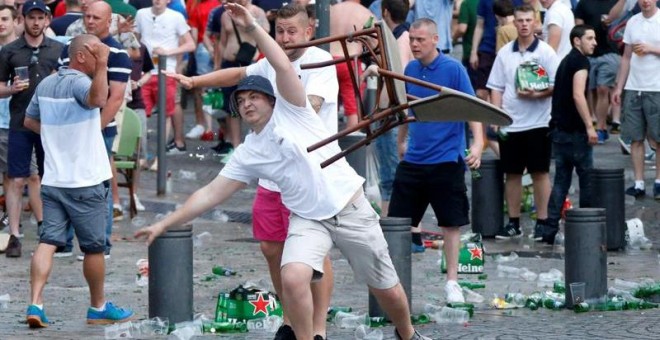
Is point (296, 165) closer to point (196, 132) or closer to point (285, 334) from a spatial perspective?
point (285, 334)

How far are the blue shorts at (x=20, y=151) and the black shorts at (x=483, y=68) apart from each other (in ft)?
21.7

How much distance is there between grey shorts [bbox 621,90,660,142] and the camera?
1612 cm

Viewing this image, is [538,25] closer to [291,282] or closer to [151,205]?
[151,205]

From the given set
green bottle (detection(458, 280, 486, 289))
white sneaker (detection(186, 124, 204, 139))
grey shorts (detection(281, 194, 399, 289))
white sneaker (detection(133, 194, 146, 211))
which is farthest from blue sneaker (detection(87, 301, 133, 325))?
Result: white sneaker (detection(186, 124, 204, 139))

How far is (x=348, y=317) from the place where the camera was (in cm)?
996

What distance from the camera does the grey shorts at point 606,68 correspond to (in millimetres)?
19016

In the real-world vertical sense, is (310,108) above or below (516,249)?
above

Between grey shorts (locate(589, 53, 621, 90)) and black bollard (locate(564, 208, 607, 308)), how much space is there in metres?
8.52

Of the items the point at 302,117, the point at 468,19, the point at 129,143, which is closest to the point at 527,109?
the point at 129,143

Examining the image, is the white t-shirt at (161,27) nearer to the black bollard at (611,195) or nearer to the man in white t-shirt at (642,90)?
the man in white t-shirt at (642,90)

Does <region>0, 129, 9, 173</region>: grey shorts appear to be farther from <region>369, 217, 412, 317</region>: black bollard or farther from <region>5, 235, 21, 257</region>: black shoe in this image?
<region>369, 217, 412, 317</region>: black bollard

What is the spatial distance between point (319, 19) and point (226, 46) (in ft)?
19.3

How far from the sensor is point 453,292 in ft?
35.6

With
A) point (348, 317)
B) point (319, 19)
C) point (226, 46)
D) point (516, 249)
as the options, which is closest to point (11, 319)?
point (348, 317)
